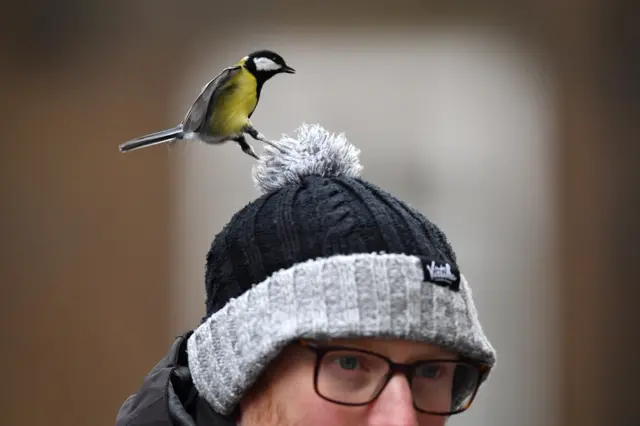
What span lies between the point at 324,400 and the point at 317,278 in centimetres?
13

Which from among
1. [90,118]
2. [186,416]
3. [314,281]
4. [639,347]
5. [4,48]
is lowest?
[639,347]

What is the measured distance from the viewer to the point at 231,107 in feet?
3.25


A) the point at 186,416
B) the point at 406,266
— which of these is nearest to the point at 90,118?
the point at 186,416

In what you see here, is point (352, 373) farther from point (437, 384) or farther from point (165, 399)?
point (165, 399)

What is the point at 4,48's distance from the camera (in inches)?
78.8

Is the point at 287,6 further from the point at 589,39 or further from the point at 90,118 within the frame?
the point at 589,39

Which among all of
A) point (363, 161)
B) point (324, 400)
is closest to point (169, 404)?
point (324, 400)

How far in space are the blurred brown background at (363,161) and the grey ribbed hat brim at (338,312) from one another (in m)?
0.90

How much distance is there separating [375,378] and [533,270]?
1.33m

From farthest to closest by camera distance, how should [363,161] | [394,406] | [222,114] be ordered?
[363,161], [222,114], [394,406]

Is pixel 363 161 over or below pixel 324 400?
over

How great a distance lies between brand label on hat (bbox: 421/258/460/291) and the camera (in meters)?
0.92

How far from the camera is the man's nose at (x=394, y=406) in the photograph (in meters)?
0.88

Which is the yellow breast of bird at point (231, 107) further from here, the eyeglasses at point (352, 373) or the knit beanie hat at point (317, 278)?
the eyeglasses at point (352, 373)
